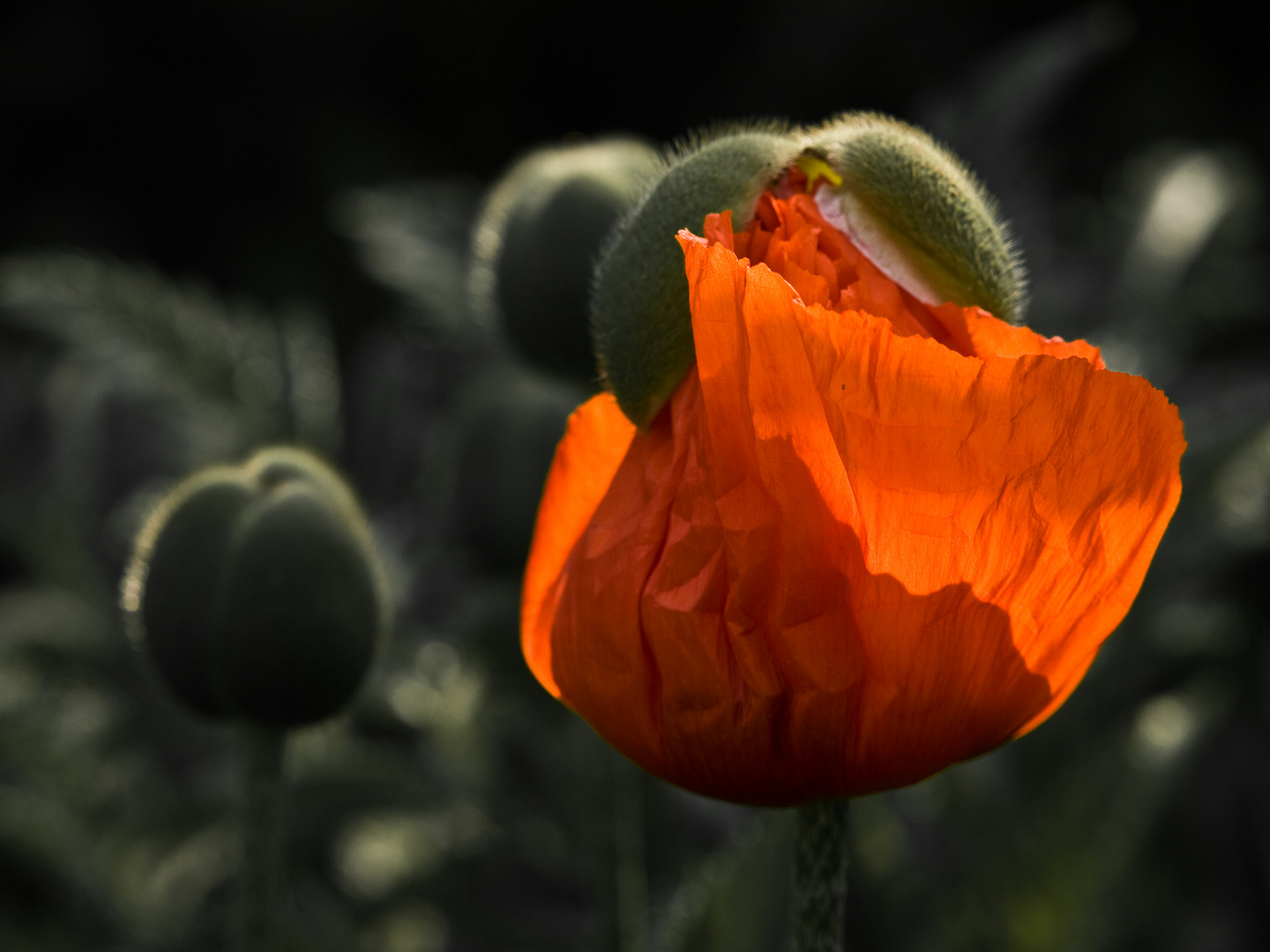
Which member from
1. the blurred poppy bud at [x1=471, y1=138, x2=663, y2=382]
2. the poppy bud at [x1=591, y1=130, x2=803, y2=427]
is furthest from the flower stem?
the blurred poppy bud at [x1=471, y1=138, x2=663, y2=382]

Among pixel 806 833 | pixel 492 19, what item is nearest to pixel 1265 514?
pixel 806 833

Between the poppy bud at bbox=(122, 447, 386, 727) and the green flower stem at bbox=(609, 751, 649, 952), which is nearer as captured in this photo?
the poppy bud at bbox=(122, 447, 386, 727)

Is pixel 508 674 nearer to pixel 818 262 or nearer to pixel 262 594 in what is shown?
pixel 262 594

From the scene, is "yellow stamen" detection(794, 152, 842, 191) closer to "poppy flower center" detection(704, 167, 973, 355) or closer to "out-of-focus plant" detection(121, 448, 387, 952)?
"poppy flower center" detection(704, 167, 973, 355)

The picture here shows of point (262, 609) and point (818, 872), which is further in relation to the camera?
point (262, 609)

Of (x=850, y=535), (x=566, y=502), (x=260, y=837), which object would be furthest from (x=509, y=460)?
(x=850, y=535)
